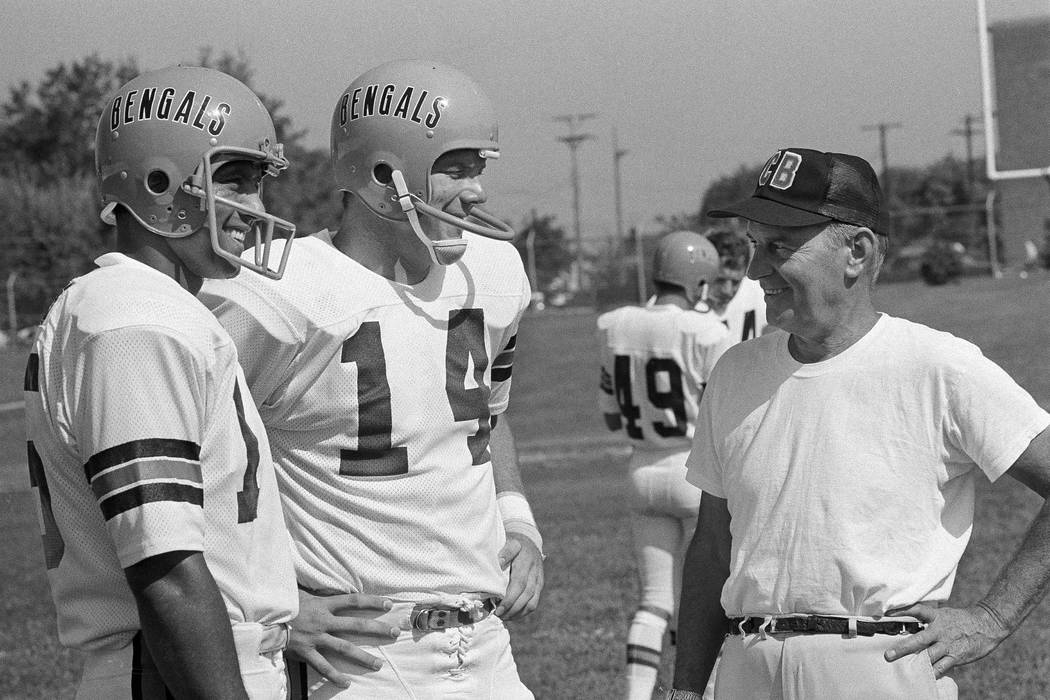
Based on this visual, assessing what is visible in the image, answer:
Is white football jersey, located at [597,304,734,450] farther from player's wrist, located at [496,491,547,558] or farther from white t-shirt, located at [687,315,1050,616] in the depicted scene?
white t-shirt, located at [687,315,1050,616]

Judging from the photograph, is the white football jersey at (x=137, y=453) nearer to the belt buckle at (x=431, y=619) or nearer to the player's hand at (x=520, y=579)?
the belt buckle at (x=431, y=619)

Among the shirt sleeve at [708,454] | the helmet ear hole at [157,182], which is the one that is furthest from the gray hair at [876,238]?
the helmet ear hole at [157,182]

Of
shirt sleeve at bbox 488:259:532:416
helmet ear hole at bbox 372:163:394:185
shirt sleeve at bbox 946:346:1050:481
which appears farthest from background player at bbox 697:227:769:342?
shirt sleeve at bbox 946:346:1050:481

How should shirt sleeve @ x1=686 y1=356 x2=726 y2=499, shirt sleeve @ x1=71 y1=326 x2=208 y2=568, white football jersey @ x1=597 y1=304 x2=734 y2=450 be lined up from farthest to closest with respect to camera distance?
white football jersey @ x1=597 y1=304 x2=734 y2=450 → shirt sleeve @ x1=686 y1=356 x2=726 y2=499 → shirt sleeve @ x1=71 y1=326 x2=208 y2=568

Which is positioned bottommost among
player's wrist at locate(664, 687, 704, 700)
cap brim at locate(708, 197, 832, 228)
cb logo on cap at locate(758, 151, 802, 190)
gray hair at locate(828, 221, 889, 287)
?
player's wrist at locate(664, 687, 704, 700)

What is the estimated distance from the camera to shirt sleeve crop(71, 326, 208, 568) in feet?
8.16

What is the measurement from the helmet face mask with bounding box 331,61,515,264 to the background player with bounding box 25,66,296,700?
54cm

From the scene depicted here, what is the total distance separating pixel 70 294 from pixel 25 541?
1044 centimetres

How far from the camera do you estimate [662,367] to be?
24.8 ft

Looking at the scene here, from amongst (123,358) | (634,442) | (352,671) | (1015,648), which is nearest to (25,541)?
(634,442)

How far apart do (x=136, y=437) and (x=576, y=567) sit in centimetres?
749

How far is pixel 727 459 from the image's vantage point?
11.3 feet

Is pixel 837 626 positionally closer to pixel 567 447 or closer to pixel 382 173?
pixel 382 173

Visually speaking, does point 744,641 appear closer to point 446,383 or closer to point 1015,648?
point 446,383
